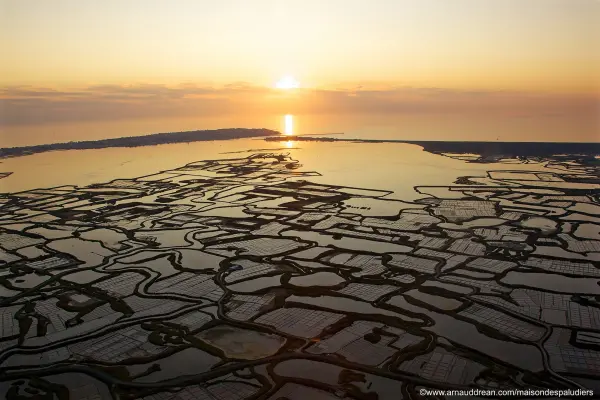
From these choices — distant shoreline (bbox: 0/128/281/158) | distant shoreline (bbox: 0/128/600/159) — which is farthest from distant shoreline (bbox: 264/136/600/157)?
distant shoreline (bbox: 0/128/281/158)

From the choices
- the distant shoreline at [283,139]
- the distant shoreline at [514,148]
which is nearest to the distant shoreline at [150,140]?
the distant shoreline at [283,139]

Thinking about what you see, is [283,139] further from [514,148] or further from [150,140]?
[514,148]

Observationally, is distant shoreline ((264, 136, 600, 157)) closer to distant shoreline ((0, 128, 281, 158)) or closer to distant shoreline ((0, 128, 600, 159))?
distant shoreline ((0, 128, 600, 159))

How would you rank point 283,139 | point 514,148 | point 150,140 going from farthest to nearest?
point 283,139
point 150,140
point 514,148

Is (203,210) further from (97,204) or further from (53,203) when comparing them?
(53,203)

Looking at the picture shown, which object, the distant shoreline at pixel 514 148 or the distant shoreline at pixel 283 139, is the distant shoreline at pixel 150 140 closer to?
the distant shoreline at pixel 283 139

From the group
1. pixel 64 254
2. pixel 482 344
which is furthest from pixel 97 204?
pixel 482 344

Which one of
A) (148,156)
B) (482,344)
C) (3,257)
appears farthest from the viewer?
(148,156)

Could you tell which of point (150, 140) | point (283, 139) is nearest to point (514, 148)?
point (283, 139)
